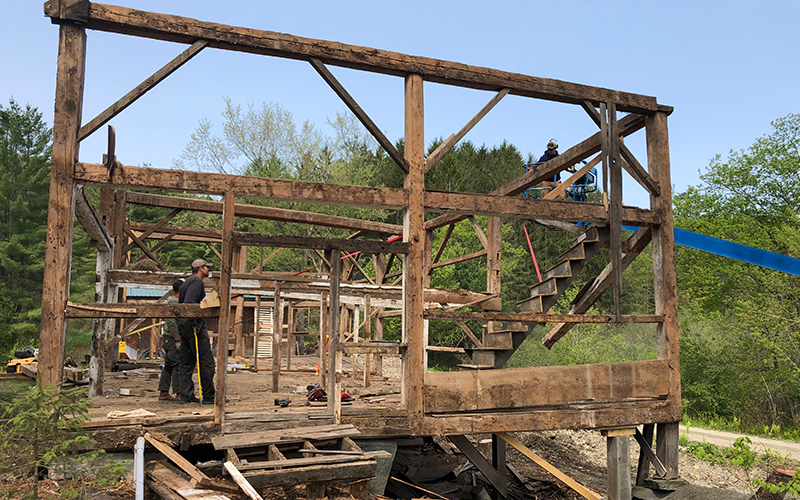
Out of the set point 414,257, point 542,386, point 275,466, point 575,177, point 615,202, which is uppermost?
point 575,177

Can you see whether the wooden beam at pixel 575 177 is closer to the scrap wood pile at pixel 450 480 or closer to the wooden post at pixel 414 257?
the wooden post at pixel 414 257

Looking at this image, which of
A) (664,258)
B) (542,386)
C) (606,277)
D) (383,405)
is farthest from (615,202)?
(383,405)

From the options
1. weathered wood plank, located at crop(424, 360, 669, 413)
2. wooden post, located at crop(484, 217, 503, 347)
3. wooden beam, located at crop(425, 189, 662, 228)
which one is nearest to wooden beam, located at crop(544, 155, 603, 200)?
wooden beam, located at crop(425, 189, 662, 228)

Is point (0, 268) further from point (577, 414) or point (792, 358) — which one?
point (792, 358)

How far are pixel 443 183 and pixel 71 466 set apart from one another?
3799 centimetres

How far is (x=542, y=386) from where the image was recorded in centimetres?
876

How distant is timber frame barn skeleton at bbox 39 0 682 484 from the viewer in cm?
724

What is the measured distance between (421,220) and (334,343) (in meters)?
2.05

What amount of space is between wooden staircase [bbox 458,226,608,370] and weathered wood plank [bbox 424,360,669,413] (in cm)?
143

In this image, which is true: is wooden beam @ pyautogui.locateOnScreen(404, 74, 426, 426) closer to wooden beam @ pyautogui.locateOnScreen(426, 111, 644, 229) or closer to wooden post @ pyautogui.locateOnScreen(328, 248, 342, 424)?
wooden post @ pyautogui.locateOnScreen(328, 248, 342, 424)

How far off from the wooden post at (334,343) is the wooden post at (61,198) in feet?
10.3

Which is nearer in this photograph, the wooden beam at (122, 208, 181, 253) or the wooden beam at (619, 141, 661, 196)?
the wooden beam at (619, 141, 661, 196)

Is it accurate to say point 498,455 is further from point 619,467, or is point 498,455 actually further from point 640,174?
point 640,174

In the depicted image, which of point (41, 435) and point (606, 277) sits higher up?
point (606, 277)
